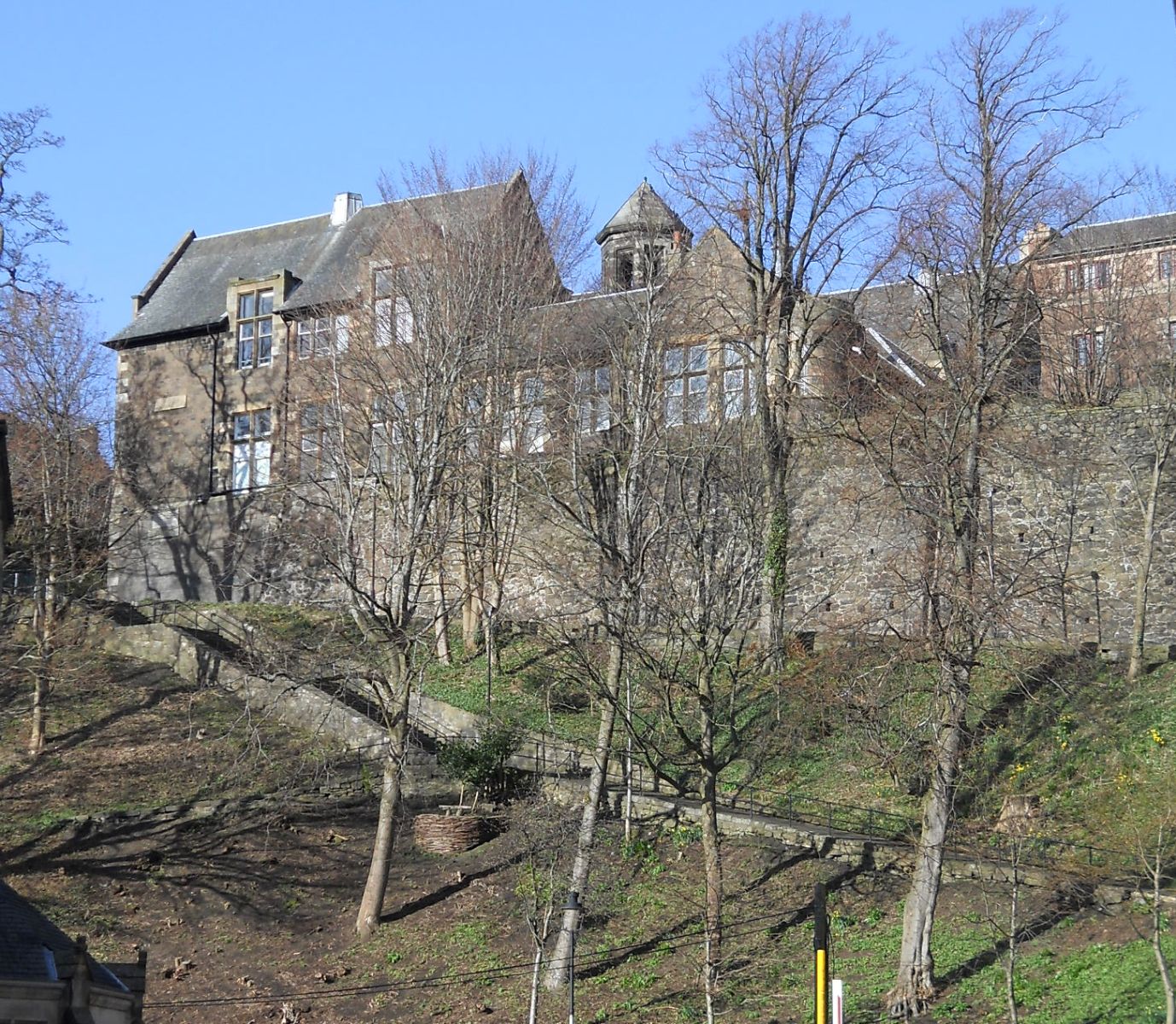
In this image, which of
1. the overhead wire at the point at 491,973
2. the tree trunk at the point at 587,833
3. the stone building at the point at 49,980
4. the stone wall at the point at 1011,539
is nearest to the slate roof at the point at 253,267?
the stone wall at the point at 1011,539

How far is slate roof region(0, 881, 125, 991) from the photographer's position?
16.5 m

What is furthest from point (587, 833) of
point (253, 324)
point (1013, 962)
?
point (253, 324)

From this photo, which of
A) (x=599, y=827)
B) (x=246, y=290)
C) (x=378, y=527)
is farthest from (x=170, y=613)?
(x=599, y=827)

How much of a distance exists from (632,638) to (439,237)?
15.5 m

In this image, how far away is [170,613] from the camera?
37250 millimetres

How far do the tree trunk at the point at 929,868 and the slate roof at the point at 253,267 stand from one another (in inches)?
948

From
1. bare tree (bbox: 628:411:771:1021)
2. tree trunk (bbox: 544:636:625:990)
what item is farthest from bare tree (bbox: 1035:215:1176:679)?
tree trunk (bbox: 544:636:625:990)

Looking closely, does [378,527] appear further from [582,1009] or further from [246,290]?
[582,1009]

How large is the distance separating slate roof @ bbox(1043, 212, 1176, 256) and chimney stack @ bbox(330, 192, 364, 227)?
68.4 feet

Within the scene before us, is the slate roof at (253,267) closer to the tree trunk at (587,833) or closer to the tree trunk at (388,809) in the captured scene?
the tree trunk at (388,809)

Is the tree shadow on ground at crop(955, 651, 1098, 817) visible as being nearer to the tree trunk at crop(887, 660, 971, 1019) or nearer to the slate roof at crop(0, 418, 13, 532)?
the tree trunk at crop(887, 660, 971, 1019)

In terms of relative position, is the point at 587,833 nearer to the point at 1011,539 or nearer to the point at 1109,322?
the point at 1011,539

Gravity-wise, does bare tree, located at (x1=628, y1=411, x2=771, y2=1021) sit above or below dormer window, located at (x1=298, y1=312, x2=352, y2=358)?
below

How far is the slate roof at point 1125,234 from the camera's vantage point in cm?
3750
